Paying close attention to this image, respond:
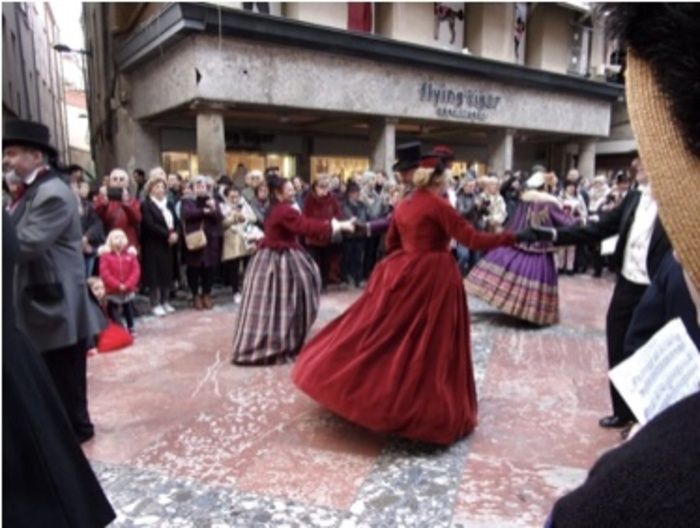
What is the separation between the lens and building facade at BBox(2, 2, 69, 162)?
14602 mm

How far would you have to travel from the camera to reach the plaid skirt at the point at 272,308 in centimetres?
481

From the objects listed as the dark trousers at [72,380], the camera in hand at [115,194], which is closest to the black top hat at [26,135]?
the dark trousers at [72,380]

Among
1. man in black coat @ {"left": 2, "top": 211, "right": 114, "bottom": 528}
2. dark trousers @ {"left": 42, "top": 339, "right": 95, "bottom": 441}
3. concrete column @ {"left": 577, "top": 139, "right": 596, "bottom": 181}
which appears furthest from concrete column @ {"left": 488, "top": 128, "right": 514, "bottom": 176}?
man in black coat @ {"left": 2, "top": 211, "right": 114, "bottom": 528}

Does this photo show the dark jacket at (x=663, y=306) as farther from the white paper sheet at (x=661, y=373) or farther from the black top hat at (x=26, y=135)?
the black top hat at (x=26, y=135)

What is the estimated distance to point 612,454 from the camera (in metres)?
0.69

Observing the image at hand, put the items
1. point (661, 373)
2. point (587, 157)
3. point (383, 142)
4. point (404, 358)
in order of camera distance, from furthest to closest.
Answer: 1. point (587, 157)
2. point (383, 142)
3. point (404, 358)
4. point (661, 373)

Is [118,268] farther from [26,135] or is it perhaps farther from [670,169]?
[670,169]

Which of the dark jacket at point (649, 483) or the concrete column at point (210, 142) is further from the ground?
the concrete column at point (210, 142)

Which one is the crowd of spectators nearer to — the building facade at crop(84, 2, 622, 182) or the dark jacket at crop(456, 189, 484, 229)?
the dark jacket at crop(456, 189, 484, 229)

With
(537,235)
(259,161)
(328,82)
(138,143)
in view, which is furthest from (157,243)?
(259,161)

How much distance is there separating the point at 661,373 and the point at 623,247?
2587mm

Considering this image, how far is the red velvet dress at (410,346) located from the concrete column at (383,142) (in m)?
9.54

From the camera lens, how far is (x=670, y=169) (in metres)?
A: 0.64

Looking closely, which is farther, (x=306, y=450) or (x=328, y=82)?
(x=328, y=82)
